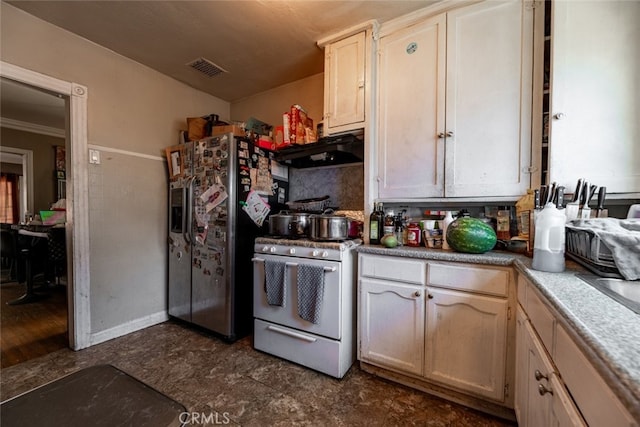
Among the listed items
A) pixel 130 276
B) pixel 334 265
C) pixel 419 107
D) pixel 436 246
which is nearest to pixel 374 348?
pixel 334 265

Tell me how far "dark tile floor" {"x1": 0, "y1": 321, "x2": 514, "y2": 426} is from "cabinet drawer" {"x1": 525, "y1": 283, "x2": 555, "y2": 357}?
0.81m

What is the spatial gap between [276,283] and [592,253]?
1646 mm

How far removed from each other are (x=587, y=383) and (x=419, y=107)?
167 centimetres

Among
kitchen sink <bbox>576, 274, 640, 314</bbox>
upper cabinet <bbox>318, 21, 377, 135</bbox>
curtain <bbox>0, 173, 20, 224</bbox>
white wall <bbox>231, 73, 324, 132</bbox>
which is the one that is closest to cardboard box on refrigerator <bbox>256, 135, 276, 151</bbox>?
white wall <bbox>231, 73, 324, 132</bbox>

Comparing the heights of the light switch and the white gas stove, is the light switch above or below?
above

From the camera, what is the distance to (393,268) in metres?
1.61

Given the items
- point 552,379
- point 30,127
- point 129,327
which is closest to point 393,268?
point 552,379

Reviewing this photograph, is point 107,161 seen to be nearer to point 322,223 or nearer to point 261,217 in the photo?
point 261,217

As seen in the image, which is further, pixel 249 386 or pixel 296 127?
pixel 296 127

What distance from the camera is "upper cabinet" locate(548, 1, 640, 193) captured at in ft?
4.23

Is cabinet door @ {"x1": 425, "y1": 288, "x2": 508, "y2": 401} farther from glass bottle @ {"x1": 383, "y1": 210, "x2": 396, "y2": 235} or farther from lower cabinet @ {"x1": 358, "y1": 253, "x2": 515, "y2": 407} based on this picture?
glass bottle @ {"x1": 383, "y1": 210, "x2": 396, "y2": 235}

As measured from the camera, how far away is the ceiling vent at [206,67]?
2.39m

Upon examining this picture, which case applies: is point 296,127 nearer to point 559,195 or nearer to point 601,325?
point 559,195

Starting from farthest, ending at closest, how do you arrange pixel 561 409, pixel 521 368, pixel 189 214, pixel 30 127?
pixel 30 127 → pixel 189 214 → pixel 521 368 → pixel 561 409
